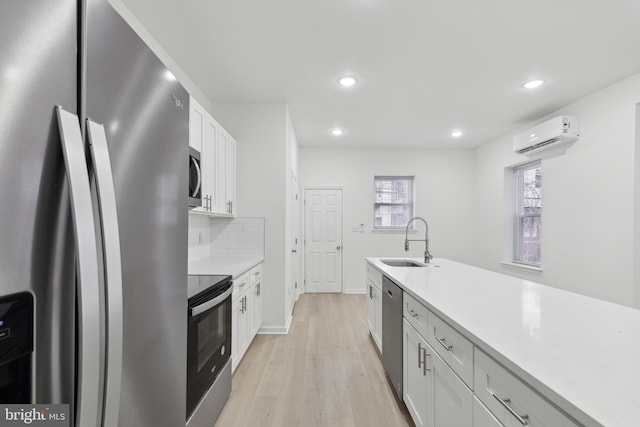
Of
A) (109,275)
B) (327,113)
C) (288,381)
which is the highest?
(327,113)

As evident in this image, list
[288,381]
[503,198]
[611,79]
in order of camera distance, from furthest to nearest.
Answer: [503,198] → [611,79] → [288,381]

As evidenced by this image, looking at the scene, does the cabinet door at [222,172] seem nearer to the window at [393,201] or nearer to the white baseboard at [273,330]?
the white baseboard at [273,330]

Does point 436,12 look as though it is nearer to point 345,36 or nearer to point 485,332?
point 345,36

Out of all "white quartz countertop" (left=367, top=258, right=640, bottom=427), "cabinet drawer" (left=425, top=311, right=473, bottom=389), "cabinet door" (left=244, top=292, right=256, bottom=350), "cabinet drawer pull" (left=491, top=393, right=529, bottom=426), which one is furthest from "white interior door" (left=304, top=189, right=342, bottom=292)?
"cabinet drawer pull" (left=491, top=393, right=529, bottom=426)

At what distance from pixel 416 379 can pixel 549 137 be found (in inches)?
136

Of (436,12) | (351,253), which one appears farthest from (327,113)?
(351,253)

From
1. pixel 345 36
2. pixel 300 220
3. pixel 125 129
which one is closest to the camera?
pixel 125 129

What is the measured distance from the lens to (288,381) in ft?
7.93

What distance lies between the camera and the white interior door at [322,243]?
5516mm

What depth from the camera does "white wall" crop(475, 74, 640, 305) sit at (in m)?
2.88

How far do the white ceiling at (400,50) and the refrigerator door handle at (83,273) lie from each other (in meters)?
1.79

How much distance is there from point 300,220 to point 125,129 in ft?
15.3

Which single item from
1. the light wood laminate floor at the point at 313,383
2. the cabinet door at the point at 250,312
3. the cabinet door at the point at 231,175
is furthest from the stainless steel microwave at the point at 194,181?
the light wood laminate floor at the point at 313,383

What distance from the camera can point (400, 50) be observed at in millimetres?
2406
